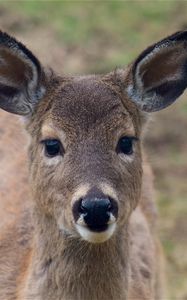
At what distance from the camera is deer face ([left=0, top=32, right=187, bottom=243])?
5.71m

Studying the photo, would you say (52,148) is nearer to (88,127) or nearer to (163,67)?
(88,127)

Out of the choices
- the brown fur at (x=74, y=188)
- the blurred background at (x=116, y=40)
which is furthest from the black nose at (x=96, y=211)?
the blurred background at (x=116, y=40)

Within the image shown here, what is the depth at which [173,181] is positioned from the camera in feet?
34.4

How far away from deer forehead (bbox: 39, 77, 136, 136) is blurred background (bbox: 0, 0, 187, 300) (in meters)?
3.81

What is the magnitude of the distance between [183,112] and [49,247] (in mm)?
5494

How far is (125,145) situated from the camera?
607cm

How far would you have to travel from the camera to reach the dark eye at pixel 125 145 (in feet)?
19.8

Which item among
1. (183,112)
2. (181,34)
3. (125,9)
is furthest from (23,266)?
(125,9)

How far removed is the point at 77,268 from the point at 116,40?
7034 millimetres

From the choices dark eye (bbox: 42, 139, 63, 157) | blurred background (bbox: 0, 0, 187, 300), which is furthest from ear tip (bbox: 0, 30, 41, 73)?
blurred background (bbox: 0, 0, 187, 300)

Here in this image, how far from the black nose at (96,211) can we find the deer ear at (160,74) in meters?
1.03

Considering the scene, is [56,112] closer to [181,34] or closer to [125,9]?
[181,34]

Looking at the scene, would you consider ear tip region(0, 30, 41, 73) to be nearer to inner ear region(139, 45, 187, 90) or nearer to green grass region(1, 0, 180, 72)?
inner ear region(139, 45, 187, 90)

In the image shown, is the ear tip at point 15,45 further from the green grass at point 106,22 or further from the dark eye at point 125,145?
the green grass at point 106,22
